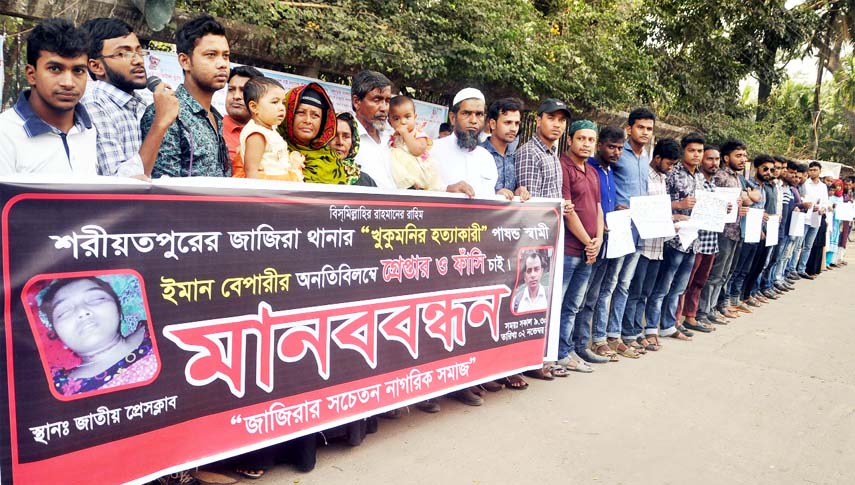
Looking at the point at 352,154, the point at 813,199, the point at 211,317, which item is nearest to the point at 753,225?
the point at 813,199

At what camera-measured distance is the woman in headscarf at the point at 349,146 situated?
3811 mm

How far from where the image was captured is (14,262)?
217 cm

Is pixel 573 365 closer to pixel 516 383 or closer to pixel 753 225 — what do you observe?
pixel 516 383

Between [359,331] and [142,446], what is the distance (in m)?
1.17

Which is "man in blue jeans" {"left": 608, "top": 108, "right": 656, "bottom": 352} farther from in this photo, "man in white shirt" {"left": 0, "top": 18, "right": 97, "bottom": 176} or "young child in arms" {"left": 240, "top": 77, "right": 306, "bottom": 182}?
"man in white shirt" {"left": 0, "top": 18, "right": 97, "bottom": 176}

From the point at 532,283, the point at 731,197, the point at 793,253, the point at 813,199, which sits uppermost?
the point at 731,197

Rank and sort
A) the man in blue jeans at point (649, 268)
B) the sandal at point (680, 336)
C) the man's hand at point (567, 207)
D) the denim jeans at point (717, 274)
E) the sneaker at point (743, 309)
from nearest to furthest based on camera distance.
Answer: the man's hand at point (567, 207), the man in blue jeans at point (649, 268), the sandal at point (680, 336), the denim jeans at point (717, 274), the sneaker at point (743, 309)

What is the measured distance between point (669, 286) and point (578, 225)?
190 cm

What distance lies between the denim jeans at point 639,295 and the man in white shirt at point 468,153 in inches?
80.9

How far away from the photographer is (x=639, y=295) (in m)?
5.91

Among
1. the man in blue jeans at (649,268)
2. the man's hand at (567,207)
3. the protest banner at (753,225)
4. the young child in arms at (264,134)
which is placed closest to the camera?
the young child in arms at (264,134)

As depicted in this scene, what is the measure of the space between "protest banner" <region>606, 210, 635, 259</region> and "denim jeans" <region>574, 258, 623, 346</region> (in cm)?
12

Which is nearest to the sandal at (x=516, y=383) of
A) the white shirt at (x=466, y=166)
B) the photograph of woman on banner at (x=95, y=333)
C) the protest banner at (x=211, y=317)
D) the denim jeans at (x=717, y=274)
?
the protest banner at (x=211, y=317)

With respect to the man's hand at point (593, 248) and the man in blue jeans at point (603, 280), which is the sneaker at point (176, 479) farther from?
the man in blue jeans at point (603, 280)
